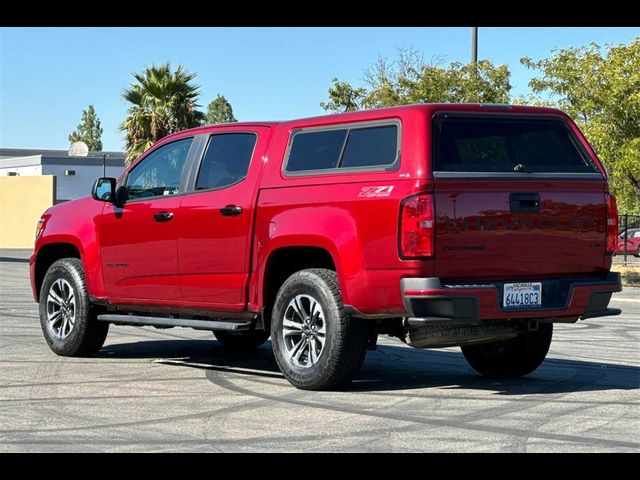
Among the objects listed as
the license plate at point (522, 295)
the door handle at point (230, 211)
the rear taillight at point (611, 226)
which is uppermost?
the door handle at point (230, 211)

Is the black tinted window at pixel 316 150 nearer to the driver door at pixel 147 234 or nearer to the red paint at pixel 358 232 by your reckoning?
the red paint at pixel 358 232

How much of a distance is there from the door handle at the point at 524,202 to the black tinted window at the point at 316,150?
4.49 feet

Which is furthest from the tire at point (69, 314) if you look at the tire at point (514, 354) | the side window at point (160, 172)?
the tire at point (514, 354)

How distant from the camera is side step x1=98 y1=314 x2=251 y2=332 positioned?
31.7 feet

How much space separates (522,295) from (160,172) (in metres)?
3.61

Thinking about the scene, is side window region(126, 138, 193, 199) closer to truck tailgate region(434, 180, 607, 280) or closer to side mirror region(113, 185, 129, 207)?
side mirror region(113, 185, 129, 207)

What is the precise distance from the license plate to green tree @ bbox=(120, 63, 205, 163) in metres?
33.2

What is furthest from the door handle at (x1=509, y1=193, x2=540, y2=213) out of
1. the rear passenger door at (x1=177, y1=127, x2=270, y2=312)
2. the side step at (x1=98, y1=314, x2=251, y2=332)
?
the side step at (x1=98, y1=314, x2=251, y2=332)

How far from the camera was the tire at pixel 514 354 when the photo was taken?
32.2 ft

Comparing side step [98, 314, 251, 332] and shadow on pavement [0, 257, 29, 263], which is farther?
shadow on pavement [0, 257, 29, 263]

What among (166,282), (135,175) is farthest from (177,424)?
(135,175)

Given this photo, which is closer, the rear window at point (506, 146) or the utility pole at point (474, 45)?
the rear window at point (506, 146)

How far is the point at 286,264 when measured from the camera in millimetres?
9594

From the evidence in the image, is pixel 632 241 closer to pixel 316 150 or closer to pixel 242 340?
pixel 242 340
